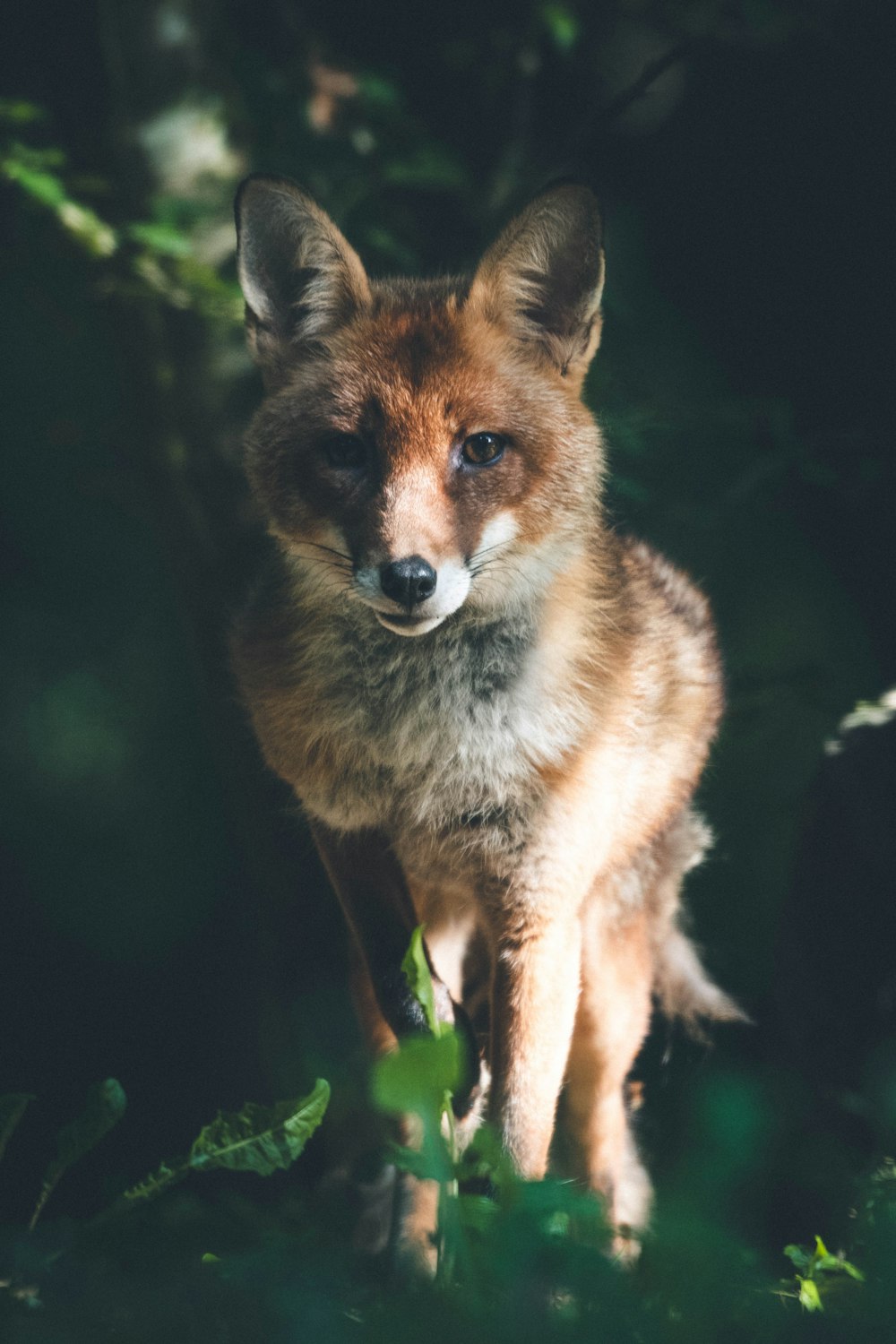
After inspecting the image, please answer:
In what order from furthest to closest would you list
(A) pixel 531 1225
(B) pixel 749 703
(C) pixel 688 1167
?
(B) pixel 749 703, (C) pixel 688 1167, (A) pixel 531 1225

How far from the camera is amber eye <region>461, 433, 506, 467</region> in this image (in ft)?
6.88

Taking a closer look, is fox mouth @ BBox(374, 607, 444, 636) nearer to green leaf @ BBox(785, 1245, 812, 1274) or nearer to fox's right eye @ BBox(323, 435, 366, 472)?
fox's right eye @ BBox(323, 435, 366, 472)

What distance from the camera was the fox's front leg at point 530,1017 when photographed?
2.17m

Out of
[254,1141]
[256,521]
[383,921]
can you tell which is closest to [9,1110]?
[254,1141]

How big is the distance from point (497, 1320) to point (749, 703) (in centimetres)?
275

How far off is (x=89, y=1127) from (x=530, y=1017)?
2.83ft

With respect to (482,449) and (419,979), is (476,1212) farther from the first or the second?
(482,449)

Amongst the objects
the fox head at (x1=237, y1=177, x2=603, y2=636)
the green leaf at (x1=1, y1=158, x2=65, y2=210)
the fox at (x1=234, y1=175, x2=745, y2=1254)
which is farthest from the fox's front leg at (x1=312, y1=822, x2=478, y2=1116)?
the green leaf at (x1=1, y1=158, x2=65, y2=210)

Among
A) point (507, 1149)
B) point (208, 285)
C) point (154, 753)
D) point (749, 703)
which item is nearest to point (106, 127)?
point (208, 285)

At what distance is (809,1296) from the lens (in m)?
1.91

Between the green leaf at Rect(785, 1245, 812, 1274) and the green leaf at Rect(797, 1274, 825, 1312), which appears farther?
the green leaf at Rect(785, 1245, 812, 1274)

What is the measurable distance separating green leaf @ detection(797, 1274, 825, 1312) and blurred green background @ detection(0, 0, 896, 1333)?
0.49m

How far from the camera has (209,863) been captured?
4695 mm

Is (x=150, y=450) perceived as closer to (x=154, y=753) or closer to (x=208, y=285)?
(x=208, y=285)
